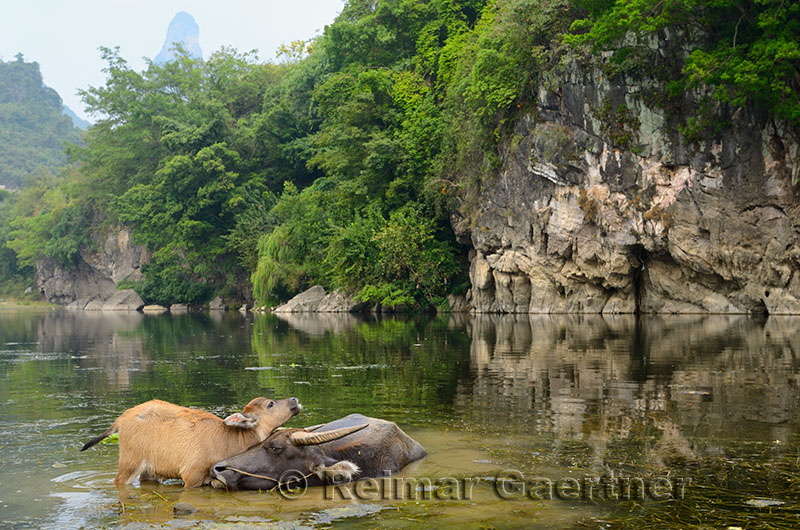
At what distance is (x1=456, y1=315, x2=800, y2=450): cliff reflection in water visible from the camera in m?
8.08

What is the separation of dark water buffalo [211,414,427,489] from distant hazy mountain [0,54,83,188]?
11217 centimetres

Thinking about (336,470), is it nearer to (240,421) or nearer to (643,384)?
(240,421)

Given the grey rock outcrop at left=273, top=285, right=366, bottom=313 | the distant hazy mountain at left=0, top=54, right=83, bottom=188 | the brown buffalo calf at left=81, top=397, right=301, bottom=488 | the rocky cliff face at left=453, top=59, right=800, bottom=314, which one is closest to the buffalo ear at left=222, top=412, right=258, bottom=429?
the brown buffalo calf at left=81, top=397, right=301, bottom=488

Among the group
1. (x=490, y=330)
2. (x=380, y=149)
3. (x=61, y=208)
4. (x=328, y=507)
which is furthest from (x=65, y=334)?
(x=61, y=208)

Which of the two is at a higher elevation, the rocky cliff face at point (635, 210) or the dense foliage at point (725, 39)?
the dense foliage at point (725, 39)

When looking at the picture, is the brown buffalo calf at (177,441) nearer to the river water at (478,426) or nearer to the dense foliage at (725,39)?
the river water at (478,426)

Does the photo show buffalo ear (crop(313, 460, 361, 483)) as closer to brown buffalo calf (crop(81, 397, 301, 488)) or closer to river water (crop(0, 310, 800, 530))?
river water (crop(0, 310, 800, 530))

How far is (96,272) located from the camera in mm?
66188

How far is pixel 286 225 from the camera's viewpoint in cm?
4609

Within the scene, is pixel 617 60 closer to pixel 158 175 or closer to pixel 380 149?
pixel 380 149

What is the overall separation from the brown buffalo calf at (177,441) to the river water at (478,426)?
0.61 ft

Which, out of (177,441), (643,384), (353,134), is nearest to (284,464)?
(177,441)

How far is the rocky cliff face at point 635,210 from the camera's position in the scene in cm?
2670

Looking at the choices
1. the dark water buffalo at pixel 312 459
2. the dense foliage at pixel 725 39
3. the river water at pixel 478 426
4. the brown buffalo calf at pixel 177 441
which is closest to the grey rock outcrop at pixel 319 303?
the dense foliage at pixel 725 39
